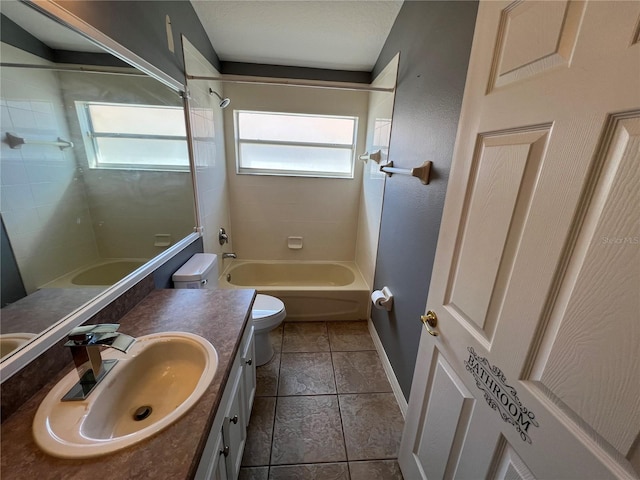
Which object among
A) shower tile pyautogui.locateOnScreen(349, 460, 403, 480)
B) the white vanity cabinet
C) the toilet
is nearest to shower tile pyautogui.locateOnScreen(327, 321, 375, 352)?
the toilet

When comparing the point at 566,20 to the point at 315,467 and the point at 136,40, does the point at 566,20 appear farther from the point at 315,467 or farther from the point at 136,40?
the point at 315,467

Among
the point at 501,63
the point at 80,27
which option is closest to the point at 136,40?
the point at 80,27

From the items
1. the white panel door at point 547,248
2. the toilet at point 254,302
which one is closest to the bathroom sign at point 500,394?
the white panel door at point 547,248

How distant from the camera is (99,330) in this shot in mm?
741

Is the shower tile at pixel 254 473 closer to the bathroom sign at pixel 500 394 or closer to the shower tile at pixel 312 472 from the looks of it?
the shower tile at pixel 312 472

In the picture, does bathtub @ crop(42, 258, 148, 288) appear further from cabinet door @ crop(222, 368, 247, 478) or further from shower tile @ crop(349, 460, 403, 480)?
shower tile @ crop(349, 460, 403, 480)

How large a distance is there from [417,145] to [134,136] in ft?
5.24

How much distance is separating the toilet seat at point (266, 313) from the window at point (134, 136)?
112 cm

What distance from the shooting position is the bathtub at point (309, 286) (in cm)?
247

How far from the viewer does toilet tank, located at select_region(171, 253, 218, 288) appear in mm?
1556

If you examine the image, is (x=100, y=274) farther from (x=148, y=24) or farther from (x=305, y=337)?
(x=305, y=337)

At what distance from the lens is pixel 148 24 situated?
1291 mm

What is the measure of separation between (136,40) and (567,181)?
1.76m

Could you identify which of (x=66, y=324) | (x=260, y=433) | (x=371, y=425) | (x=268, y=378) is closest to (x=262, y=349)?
(x=268, y=378)
